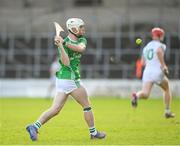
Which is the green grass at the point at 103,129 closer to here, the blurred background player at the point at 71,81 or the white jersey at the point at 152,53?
the blurred background player at the point at 71,81

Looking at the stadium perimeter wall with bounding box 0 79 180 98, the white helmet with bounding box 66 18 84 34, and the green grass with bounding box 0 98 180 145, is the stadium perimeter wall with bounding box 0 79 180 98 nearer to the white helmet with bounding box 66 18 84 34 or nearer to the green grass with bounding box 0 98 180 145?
the green grass with bounding box 0 98 180 145

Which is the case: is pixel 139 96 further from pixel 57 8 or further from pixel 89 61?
pixel 57 8

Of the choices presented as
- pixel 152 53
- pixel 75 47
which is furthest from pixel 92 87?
pixel 75 47

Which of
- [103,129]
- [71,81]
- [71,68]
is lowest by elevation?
[103,129]

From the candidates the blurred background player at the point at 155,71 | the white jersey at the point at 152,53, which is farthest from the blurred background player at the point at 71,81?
the white jersey at the point at 152,53

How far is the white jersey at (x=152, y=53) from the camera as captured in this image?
68.3 feet

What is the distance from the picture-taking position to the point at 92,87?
3888cm

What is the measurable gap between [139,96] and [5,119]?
3.76 m

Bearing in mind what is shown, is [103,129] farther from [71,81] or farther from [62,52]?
[62,52]

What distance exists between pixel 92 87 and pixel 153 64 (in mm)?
17774

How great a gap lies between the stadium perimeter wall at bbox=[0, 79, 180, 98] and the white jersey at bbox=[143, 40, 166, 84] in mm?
16929

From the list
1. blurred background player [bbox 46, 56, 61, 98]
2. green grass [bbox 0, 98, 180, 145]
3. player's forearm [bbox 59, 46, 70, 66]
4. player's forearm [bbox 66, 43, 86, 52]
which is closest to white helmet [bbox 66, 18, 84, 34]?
player's forearm [bbox 66, 43, 86, 52]

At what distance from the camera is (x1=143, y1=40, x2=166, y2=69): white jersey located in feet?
68.3

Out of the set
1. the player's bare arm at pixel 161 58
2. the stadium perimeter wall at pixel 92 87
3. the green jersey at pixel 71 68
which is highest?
the green jersey at pixel 71 68
